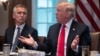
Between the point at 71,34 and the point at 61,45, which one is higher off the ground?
the point at 71,34

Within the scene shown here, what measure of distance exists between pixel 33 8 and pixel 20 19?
1.35m

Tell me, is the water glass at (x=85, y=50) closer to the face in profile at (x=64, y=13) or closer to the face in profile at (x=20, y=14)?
the face in profile at (x=64, y=13)

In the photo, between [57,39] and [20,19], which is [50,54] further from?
[20,19]

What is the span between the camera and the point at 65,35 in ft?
11.6

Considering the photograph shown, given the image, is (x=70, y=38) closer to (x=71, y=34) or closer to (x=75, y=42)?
(x=71, y=34)

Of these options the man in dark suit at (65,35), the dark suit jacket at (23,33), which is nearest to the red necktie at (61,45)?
the man in dark suit at (65,35)

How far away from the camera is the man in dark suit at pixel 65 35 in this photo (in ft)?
11.4

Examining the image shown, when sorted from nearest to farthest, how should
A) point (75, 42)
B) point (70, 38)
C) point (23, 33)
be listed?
point (75, 42) < point (70, 38) < point (23, 33)

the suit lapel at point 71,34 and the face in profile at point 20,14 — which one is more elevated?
the face in profile at point 20,14

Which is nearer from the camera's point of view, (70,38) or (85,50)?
(85,50)

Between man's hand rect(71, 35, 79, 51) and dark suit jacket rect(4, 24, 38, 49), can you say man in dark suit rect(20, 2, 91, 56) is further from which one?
dark suit jacket rect(4, 24, 38, 49)

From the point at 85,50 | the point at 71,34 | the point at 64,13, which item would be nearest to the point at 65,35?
the point at 71,34

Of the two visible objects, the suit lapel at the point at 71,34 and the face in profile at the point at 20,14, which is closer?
the suit lapel at the point at 71,34

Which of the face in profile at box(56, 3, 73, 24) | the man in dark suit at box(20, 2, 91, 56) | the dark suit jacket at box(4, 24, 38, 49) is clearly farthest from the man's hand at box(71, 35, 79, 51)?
the dark suit jacket at box(4, 24, 38, 49)
